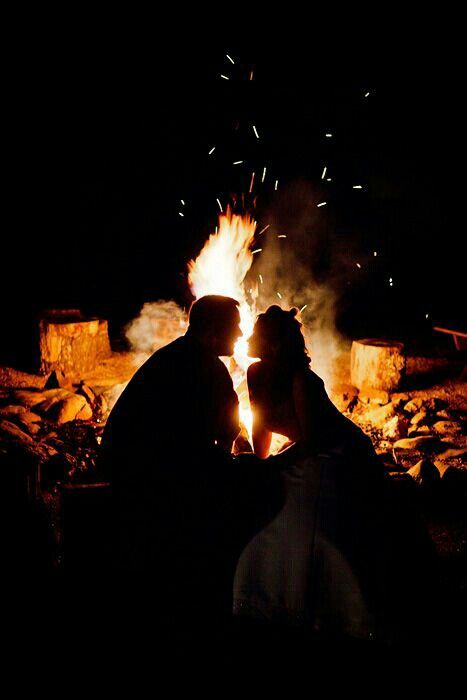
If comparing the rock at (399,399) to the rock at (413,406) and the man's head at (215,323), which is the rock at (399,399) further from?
the man's head at (215,323)

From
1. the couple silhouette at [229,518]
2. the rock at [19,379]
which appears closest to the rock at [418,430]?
the couple silhouette at [229,518]

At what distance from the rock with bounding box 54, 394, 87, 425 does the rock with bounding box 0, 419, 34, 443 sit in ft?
2.47

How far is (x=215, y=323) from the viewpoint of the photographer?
395 cm

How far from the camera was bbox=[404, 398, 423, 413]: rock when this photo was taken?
7488 millimetres

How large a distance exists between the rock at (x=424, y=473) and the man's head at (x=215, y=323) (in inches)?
95.4

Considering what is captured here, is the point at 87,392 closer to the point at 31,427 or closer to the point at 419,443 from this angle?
the point at 31,427

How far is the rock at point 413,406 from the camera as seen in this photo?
7488 mm

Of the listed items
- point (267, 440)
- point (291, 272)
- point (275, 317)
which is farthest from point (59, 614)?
point (291, 272)

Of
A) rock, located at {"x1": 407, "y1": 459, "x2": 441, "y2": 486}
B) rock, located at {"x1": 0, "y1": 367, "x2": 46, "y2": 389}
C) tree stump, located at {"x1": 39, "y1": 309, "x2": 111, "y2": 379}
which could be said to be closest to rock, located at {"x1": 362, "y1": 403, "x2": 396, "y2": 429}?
rock, located at {"x1": 407, "y1": 459, "x2": 441, "y2": 486}

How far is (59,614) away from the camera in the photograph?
11.8ft

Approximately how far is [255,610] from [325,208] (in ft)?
50.2

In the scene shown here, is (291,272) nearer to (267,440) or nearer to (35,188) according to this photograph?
(35,188)

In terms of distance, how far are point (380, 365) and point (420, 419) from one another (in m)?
1.30

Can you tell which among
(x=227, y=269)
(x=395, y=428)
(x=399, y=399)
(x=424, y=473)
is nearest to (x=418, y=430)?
(x=395, y=428)
